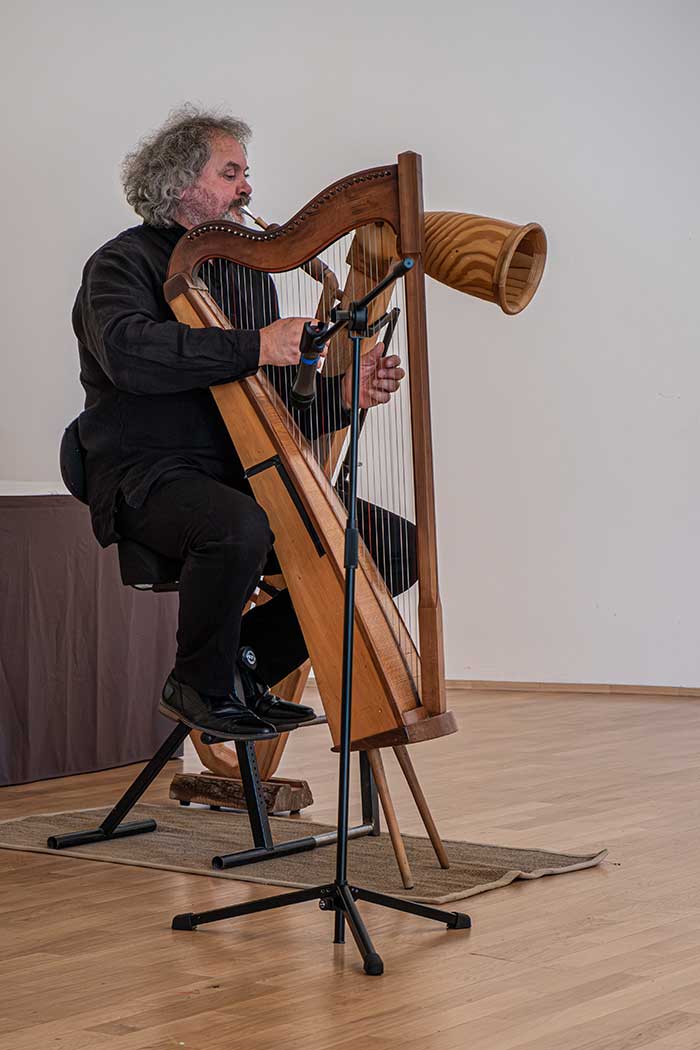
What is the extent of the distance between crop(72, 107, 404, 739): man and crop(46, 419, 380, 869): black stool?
0.03 meters

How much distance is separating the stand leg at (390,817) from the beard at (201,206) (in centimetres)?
109

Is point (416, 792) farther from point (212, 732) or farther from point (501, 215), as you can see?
point (501, 215)

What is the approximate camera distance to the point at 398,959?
189 cm

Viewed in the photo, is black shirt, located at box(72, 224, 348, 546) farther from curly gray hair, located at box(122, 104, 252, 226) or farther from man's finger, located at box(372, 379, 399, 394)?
man's finger, located at box(372, 379, 399, 394)

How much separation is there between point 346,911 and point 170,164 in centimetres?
145

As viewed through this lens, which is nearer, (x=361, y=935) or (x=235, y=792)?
(x=361, y=935)

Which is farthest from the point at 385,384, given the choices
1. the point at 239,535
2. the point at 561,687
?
the point at 561,687

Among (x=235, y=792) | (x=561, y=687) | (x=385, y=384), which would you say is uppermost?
(x=385, y=384)

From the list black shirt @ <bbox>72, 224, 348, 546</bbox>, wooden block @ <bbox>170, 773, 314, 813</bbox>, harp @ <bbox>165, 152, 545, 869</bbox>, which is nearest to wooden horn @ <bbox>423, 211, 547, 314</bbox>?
harp @ <bbox>165, 152, 545, 869</bbox>

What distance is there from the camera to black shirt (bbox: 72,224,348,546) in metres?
2.42

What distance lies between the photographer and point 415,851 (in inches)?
100.0

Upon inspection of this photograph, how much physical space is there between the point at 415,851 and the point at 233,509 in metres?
0.70

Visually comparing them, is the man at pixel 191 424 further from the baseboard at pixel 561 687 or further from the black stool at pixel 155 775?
the baseboard at pixel 561 687

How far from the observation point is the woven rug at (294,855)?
2.31m
